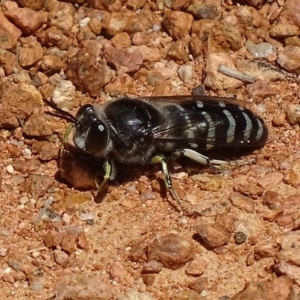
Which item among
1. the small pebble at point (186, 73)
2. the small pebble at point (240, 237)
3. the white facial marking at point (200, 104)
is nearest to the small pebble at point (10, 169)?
the white facial marking at point (200, 104)

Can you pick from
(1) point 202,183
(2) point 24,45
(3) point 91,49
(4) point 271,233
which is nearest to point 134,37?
(3) point 91,49

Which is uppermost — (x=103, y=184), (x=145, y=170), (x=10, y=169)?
(x=103, y=184)

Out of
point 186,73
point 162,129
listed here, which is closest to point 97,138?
point 162,129

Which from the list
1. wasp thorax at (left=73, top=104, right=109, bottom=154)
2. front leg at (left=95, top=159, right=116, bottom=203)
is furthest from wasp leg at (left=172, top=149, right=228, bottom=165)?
wasp thorax at (left=73, top=104, right=109, bottom=154)

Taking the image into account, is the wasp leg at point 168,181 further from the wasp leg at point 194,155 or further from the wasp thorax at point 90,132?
the wasp thorax at point 90,132

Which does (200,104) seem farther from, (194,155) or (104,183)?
(104,183)

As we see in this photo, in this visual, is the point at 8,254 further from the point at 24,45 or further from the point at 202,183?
the point at 24,45
